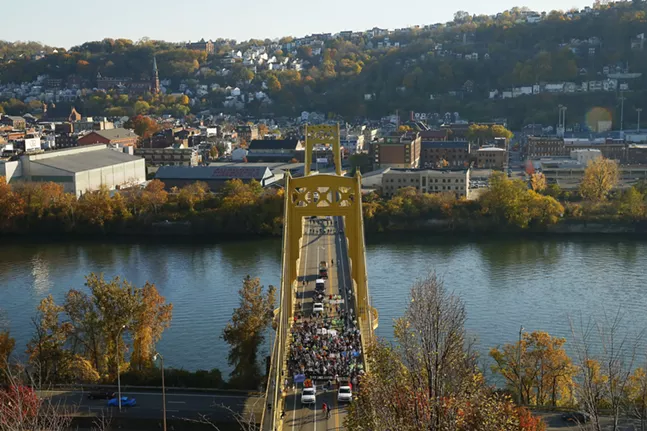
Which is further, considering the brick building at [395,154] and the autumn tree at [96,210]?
the brick building at [395,154]

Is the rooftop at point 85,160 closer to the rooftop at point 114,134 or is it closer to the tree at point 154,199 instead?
the tree at point 154,199

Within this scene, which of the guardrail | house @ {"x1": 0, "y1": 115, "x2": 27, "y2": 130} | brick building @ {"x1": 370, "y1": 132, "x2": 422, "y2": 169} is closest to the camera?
the guardrail

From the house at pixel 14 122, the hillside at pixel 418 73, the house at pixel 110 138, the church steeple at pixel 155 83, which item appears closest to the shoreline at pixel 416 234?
the house at pixel 110 138

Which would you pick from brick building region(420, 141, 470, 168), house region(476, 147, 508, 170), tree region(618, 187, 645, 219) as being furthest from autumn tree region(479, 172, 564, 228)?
brick building region(420, 141, 470, 168)

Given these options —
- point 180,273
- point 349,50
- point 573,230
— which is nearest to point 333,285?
point 180,273

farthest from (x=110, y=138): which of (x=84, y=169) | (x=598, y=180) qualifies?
(x=598, y=180)

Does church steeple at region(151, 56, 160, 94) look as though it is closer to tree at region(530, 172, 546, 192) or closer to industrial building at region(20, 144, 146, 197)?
industrial building at region(20, 144, 146, 197)
